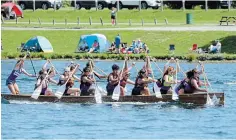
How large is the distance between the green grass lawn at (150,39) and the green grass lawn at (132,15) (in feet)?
30.5

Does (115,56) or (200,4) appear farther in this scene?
(200,4)

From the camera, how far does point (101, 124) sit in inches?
1626

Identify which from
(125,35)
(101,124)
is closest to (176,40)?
(125,35)

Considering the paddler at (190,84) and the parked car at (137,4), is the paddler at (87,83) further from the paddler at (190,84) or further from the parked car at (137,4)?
the parked car at (137,4)

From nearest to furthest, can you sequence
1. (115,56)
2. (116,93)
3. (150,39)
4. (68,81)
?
(116,93)
(68,81)
(115,56)
(150,39)

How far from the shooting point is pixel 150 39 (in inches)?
3066

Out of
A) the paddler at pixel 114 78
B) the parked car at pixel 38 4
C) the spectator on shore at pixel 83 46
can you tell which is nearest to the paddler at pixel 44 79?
the paddler at pixel 114 78

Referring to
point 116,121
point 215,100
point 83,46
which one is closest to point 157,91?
point 215,100

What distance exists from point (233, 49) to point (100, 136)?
36359mm

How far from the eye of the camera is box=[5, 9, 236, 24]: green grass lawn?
88938 millimetres

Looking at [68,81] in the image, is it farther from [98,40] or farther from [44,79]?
[98,40]

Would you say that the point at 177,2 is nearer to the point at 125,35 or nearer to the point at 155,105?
the point at 125,35

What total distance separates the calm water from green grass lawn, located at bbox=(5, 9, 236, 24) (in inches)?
1550

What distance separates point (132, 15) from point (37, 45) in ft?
62.1
